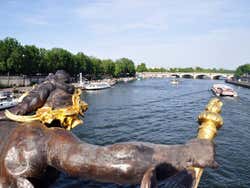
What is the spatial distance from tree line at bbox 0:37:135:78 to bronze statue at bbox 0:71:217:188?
65.0 meters

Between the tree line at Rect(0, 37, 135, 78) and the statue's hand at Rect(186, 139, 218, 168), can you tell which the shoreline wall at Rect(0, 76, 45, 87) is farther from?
the statue's hand at Rect(186, 139, 218, 168)

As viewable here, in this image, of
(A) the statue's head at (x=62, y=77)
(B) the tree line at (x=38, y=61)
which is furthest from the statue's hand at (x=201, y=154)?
(B) the tree line at (x=38, y=61)

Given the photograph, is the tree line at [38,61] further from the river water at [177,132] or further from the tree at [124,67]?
the river water at [177,132]

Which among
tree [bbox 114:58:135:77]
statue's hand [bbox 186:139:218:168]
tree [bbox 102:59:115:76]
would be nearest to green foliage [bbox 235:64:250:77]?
tree [bbox 114:58:135:77]

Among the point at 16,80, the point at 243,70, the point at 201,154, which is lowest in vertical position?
the point at 16,80

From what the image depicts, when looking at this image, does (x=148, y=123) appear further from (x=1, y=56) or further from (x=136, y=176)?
(x=1, y=56)

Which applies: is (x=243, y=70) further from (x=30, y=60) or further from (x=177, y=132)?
(x=177, y=132)

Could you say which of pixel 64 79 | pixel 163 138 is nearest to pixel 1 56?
pixel 163 138

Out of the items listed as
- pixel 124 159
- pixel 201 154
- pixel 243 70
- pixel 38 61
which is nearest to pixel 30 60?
pixel 38 61

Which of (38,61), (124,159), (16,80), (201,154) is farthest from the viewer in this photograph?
(38,61)

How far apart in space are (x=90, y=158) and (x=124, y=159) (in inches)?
10.0

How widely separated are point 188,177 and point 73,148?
0.80m

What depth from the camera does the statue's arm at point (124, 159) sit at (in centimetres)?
183

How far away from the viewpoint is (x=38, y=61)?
73.1 metres
